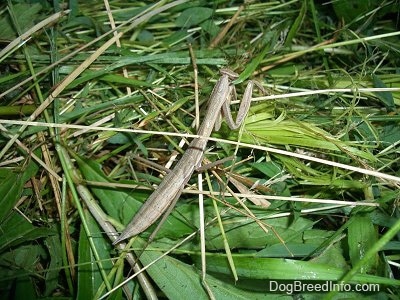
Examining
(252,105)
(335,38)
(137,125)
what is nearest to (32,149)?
(137,125)

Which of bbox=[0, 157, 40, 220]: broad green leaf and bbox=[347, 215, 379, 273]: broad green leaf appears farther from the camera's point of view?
bbox=[0, 157, 40, 220]: broad green leaf

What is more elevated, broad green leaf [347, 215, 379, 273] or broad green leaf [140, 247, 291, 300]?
broad green leaf [347, 215, 379, 273]

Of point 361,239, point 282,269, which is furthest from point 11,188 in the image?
point 361,239

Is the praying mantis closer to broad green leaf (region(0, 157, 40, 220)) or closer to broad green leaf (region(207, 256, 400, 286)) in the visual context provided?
broad green leaf (region(207, 256, 400, 286))

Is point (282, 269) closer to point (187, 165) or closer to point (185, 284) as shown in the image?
point (185, 284)

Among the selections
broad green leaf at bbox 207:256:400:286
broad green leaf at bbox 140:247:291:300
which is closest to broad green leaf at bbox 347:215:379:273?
broad green leaf at bbox 207:256:400:286

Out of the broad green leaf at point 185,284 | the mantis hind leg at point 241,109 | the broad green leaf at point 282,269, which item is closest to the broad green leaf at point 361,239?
the broad green leaf at point 282,269

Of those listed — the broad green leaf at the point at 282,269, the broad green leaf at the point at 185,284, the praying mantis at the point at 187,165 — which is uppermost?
the praying mantis at the point at 187,165

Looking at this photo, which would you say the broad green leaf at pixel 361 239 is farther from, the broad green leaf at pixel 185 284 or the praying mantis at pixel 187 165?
the praying mantis at pixel 187 165
